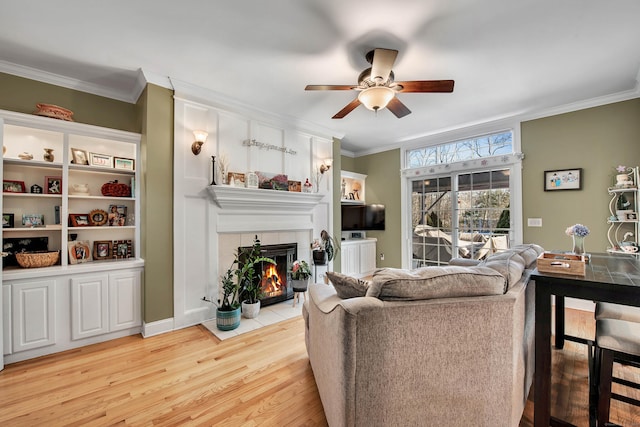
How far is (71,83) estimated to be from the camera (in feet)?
9.30

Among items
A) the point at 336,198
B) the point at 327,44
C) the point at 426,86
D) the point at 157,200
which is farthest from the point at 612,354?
the point at 157,200

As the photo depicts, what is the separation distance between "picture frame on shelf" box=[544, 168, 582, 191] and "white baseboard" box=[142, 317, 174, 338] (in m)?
5.10

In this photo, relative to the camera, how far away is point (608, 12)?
6.31 feet

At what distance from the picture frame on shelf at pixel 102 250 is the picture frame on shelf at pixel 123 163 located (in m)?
0.86

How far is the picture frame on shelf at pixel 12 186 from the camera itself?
2475 mm

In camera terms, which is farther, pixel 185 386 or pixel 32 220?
pixel 32 220

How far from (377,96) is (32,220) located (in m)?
3.55

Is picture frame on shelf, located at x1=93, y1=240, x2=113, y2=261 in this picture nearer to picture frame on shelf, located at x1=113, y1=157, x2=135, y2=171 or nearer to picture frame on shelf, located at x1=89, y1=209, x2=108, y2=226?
picture frame on shelf, located at x1=89, y1=209, x2=108, y2=226

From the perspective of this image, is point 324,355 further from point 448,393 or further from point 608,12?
point 608,12

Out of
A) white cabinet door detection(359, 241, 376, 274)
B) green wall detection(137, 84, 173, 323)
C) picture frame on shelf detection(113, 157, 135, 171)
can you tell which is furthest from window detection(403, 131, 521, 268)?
picture frame on shelf detection(113, 157, 135, 171)

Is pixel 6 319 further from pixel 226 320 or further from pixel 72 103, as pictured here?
pixel 72 103

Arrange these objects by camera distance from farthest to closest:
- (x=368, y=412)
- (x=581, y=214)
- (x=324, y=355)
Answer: (x=581, y=214), (x=324, y=355), (x=368, y=412)

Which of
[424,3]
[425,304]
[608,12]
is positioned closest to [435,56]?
[424,3]

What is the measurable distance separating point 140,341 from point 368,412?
254 centimetres
